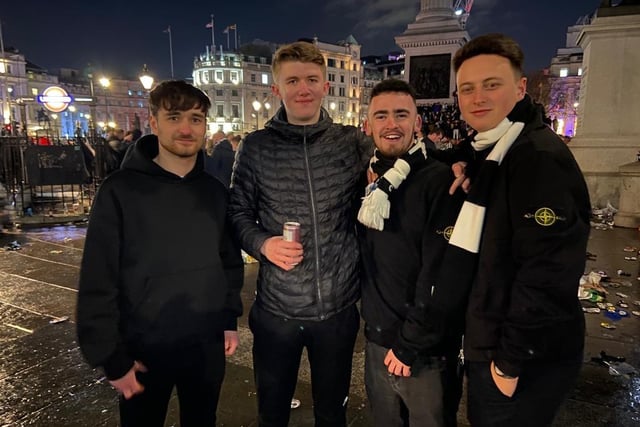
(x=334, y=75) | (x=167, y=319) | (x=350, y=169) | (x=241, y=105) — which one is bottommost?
(x=167, y=319)

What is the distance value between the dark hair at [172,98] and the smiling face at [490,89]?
1510mm

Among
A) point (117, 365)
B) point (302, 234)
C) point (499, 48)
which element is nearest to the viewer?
point (499, 48)

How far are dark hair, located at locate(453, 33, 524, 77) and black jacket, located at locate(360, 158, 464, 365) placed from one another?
0.60 metres

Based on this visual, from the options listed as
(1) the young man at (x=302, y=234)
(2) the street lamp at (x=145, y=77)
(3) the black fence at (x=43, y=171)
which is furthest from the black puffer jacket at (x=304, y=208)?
(2) the street lamp at (x=145, y=77)

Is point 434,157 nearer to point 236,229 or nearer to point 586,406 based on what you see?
point 236,229

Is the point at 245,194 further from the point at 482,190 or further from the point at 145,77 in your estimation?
the point at 145,77

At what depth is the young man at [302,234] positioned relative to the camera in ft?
8.56

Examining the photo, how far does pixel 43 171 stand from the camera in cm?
1258

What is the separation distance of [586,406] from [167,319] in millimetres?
3180

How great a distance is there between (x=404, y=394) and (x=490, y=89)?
1.70 meters

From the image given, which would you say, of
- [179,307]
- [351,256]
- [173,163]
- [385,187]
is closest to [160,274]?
[179,307]

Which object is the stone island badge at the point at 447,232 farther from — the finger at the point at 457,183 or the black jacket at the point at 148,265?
the black jacket at the point at 148,265

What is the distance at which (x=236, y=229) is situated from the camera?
266 cm

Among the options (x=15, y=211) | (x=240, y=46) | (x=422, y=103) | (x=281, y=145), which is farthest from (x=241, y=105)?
(x=281, y=145)
